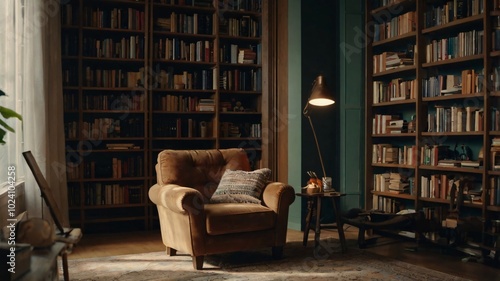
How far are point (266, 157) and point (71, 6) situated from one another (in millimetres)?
2700

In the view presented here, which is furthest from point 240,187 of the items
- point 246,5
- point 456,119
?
point 246,5

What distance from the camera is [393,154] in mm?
5316

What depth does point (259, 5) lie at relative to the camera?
6.29 m

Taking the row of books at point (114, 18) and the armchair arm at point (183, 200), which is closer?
the armchair arm at point (183, 200)

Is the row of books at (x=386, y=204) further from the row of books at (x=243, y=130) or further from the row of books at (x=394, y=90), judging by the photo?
the row of books at (x=243, y=130)

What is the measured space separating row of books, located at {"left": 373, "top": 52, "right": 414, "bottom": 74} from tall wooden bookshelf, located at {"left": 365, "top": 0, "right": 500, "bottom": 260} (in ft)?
0.03

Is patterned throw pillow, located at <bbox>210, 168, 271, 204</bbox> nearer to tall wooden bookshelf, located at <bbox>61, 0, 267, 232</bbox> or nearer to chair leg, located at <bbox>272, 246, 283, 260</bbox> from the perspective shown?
chair leg, located at <bbox>272, 246, 283, 260</bbox>

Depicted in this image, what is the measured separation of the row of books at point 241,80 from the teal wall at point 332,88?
0.58 m

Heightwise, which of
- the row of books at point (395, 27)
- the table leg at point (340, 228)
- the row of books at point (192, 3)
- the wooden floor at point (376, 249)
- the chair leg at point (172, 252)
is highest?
the row of books at point (192, 3)

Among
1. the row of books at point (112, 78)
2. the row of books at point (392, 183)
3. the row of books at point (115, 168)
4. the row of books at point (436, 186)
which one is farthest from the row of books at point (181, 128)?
the row of books at point (436, 186)

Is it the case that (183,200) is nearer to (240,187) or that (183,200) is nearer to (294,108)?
(240,187)

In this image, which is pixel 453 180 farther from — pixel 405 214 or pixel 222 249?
pixel 222 249

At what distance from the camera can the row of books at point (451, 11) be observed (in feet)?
14.6

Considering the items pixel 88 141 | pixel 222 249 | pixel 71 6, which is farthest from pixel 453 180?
pixel 71 6
